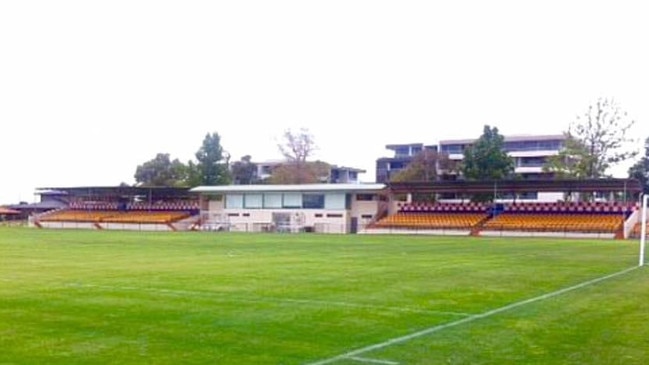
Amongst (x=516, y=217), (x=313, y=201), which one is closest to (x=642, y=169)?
(x=516, y=217)

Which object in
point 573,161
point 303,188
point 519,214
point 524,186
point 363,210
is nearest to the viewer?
point 524,186

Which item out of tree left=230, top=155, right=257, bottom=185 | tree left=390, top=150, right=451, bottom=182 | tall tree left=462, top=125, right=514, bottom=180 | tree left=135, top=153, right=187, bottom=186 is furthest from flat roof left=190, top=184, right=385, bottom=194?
tree left=230, top=155, right=257, bottom=185

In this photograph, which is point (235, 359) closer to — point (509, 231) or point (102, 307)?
point (102, 307)

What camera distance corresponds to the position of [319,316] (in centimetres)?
1142

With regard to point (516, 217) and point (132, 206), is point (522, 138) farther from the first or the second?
point (132, 206)

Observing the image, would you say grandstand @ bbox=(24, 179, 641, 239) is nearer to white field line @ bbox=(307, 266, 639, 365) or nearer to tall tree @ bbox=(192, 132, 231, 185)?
tall tree @ bbox=(192, 132, 231, 185)

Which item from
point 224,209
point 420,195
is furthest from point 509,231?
point 224,209

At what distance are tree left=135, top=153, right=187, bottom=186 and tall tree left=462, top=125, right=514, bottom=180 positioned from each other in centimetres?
4611

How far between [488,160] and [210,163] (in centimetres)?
3849

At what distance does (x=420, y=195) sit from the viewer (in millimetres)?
83562

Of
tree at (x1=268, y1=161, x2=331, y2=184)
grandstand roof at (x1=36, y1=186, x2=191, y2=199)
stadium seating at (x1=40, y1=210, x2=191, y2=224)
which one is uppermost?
tree at (x1=268, y1=161, x2=331, y2=184)

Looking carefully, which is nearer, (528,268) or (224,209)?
(528,268)

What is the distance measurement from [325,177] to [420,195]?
23546mm

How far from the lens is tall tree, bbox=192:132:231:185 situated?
99.0 m
